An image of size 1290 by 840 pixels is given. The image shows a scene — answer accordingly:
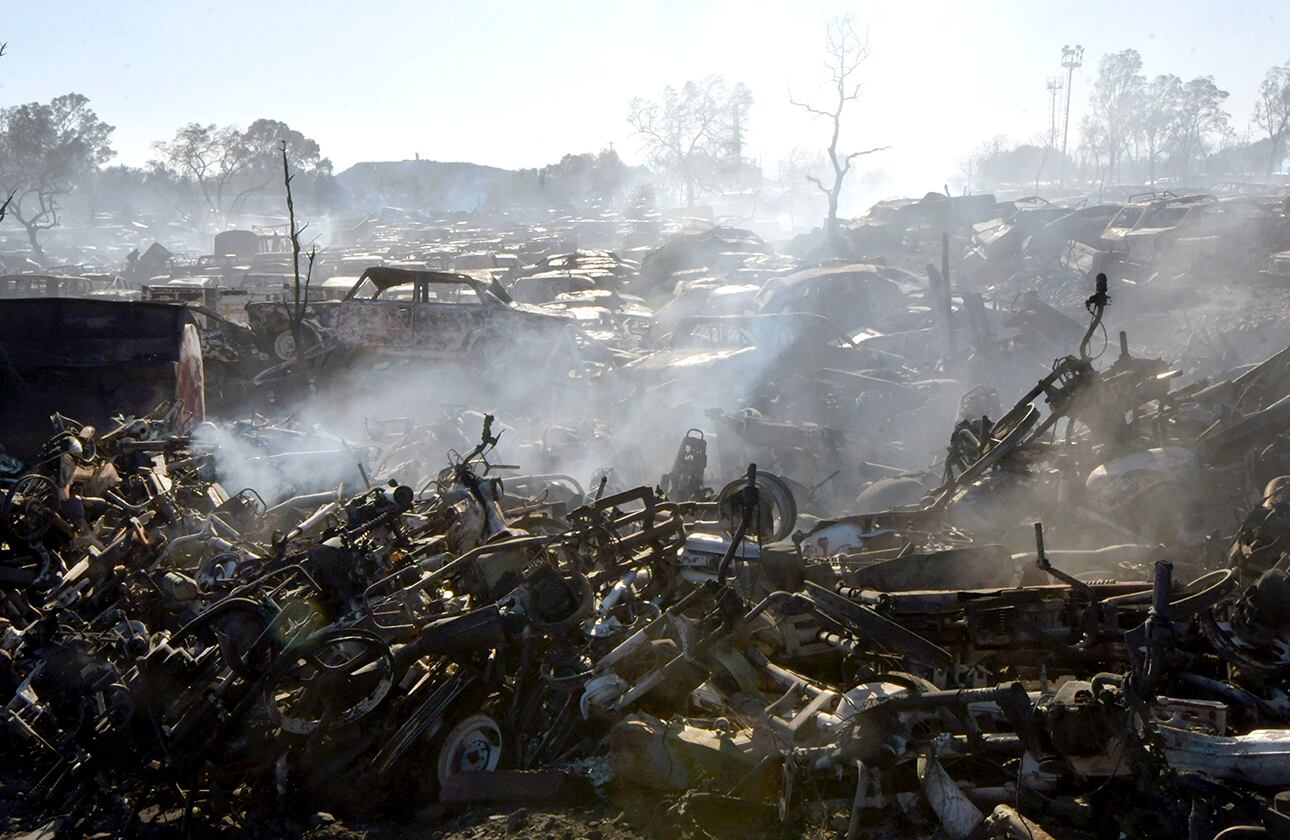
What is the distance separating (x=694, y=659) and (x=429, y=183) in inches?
2664

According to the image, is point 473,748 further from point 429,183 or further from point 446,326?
point 429,183

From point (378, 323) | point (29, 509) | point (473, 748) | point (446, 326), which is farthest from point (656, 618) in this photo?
point (378, 323)

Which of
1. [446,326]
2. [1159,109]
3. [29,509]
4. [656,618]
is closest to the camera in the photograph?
[656,618]

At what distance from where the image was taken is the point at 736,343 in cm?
1556

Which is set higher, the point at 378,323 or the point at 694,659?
the point at 378,323

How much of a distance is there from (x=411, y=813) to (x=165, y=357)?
789 cm

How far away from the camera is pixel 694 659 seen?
446 centimetres

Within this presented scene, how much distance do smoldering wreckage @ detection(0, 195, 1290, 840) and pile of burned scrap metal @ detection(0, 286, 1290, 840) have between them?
0.02 meters

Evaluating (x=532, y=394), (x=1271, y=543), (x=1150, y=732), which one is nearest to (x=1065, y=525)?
(x=1271, y=543)

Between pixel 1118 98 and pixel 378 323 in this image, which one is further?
pixel 1118 98

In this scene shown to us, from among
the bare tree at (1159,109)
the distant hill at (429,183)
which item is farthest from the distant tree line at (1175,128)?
the distant hill at (429,183)

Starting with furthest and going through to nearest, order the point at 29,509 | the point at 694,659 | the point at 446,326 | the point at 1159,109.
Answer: the point at 1159,109
the point at 446,326
the point at 29,509
the point at 694,659

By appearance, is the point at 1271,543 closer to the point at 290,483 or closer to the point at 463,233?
the point at 290,483

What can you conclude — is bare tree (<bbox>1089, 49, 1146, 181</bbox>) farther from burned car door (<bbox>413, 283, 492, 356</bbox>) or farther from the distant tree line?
burned car door (<bbox>413, 283, 492, 356</bbox>)
